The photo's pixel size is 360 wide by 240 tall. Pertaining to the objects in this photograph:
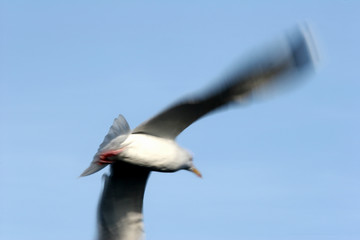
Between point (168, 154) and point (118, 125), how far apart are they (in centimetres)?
100

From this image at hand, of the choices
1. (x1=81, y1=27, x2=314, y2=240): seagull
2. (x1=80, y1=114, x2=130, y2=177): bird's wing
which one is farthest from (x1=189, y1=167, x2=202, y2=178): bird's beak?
(x1=80, y1=114, x2=130, y2=177): bird's wing

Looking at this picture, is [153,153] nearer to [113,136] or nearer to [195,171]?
[113,136]

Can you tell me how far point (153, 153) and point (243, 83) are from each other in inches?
88.6

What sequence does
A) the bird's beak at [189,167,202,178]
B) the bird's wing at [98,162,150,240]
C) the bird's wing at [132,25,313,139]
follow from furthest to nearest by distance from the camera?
1. the bird's beak at [189,167,202,178]
2. the bird's wing at [98,162,150,240]
3. the bird's wing at [132,25,313,139]

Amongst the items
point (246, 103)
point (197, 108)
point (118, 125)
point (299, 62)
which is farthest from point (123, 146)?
point (299, 62)

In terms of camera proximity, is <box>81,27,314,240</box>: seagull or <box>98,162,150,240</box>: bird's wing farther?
<box>98,162,150,240</box>: bird's wing

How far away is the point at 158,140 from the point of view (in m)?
14.5

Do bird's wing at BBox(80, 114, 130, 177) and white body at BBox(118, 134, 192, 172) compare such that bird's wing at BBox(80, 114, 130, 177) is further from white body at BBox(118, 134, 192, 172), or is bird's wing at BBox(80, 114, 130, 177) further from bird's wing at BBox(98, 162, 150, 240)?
bird's wing at BBox(98, 162, 150, 240)

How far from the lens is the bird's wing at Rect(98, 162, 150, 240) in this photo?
51.3 feet

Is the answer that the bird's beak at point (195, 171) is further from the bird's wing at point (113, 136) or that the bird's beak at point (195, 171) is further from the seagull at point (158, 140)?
the bird's wing at point (113, 136)

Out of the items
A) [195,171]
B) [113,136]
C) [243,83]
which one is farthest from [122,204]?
[243,83]

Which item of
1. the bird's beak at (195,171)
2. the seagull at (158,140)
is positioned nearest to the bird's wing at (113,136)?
the seagull at (158,140)

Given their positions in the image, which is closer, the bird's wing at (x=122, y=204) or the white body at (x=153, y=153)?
the white body at (x=153, y=153)

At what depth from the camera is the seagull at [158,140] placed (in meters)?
12.6
